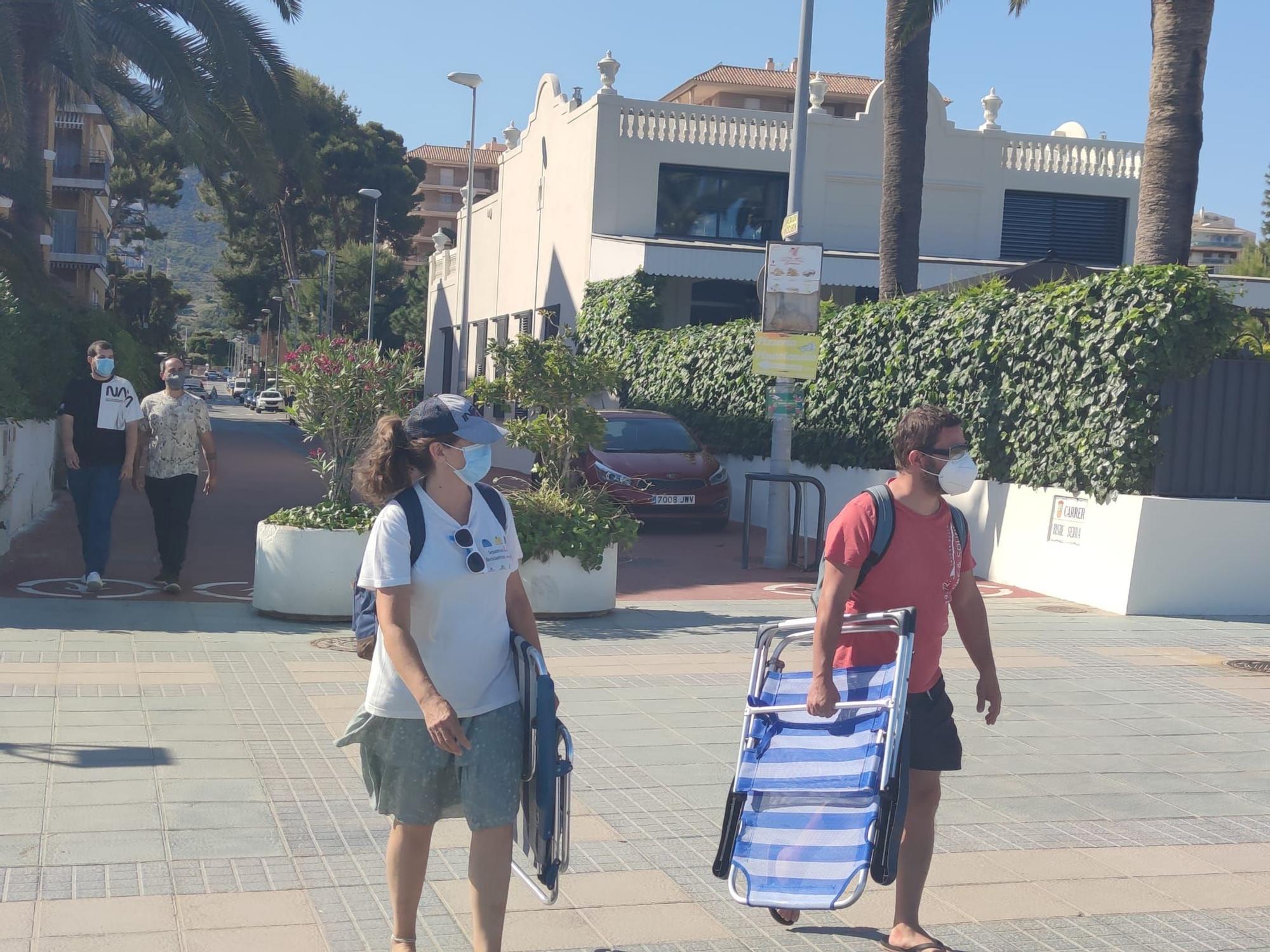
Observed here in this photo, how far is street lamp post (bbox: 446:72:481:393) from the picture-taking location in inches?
1505

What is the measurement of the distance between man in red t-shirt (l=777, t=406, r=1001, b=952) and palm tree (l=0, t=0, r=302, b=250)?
15.7 m

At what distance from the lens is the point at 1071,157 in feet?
98.1

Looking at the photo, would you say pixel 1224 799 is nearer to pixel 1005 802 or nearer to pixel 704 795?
pixel 1005 802

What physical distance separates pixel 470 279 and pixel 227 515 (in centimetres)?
2508

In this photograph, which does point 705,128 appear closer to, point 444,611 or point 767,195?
point 767,195

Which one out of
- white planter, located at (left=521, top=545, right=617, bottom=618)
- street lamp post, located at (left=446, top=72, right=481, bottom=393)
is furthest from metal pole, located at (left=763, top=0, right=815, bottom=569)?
street lamp post, located at (left=446, top=72, right=481, bottom=393)

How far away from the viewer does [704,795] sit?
6.06 metres

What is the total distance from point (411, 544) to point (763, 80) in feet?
252

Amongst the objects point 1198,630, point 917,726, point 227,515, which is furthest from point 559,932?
point 227,515

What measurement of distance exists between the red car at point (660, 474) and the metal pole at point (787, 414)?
2.44m

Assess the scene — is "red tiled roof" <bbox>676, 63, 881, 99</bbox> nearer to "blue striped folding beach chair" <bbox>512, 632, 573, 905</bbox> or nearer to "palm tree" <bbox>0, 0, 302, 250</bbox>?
"palm tree" <bbox>0, 0, 302, 250</bbox>

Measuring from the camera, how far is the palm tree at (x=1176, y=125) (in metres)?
12.5

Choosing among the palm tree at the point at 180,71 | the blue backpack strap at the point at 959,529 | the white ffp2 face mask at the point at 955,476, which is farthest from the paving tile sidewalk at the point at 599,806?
the palm tree at the point at 180,71

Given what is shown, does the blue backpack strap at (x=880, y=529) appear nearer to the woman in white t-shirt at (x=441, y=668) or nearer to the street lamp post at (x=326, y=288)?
the woman in white t-shirt at (x=441, y=668)
